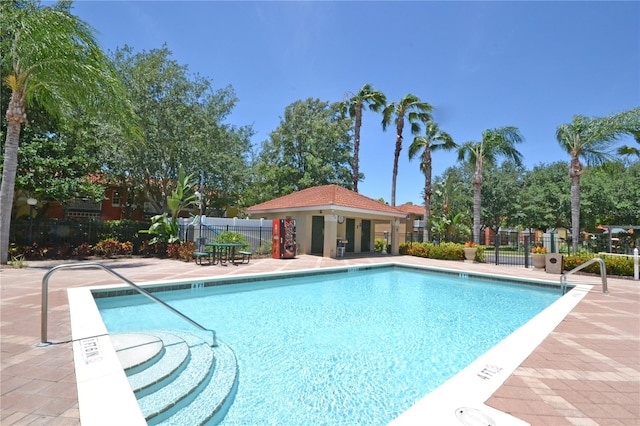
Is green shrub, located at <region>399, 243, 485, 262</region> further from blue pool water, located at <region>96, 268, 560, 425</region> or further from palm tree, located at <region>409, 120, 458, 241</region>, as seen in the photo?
blue pool water, located at <region>96, 268, 560, 425</region>

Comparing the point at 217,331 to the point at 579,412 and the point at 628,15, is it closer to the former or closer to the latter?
the point at 579,412

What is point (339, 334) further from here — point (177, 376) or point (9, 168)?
point (9, 168)

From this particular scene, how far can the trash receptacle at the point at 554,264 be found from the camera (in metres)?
13.5

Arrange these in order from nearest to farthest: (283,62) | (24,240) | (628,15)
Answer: (628,15) < (24,240) < (283,62)

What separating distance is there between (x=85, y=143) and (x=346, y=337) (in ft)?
63.3

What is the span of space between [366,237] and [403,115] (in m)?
11.1

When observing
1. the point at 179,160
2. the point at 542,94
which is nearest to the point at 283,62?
the point at 179,160

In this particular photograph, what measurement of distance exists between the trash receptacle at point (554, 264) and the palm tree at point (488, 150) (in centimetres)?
663

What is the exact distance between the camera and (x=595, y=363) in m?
3.93

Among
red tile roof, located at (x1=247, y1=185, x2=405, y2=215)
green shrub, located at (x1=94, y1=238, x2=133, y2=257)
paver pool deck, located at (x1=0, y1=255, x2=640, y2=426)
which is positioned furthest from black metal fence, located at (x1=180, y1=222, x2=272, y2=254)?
paver pool deck, located at (x1=0, y1=255, x2=640, y2=426)

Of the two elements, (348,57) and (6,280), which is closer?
(6,280)

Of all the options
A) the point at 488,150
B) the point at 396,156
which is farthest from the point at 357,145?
the point at 488,150

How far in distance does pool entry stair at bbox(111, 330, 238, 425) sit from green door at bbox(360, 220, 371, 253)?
18.6 m

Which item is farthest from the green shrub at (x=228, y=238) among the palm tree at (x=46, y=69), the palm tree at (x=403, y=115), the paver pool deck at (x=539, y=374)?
the palm tree at (x=403, y=115)
